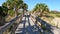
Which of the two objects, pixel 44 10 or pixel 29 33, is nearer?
pixel 29 33

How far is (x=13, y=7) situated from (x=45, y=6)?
14.3m

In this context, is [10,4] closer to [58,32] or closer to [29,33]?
[29,33]

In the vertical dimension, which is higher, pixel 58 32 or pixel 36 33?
pixel 58 32

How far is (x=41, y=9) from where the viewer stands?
254 feet

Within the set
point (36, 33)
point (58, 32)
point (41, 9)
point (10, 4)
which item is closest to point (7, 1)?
point (10, 4)

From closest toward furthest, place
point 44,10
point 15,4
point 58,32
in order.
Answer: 1. point 58,32
2. point 44,10
3. point 15,4

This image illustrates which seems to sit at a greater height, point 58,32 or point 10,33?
point 58,32

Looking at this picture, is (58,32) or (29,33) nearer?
(58,32)

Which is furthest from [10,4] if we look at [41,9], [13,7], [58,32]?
[58,32]

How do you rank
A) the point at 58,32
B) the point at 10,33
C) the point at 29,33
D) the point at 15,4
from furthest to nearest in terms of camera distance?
the point at 15,4, the point at 29,33, the point at 10,33, the point at 58,32

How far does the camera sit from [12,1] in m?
79.4

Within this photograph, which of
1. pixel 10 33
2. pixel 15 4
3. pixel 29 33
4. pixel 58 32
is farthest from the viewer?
pixel 15 4

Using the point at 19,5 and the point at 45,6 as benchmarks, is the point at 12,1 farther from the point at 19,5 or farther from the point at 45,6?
the point at 45,6

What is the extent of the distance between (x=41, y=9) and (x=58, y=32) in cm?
7235
